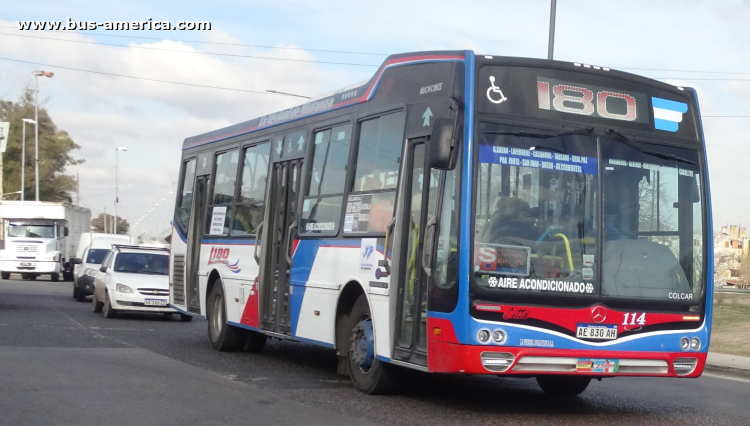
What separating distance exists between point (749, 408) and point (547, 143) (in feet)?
13.6

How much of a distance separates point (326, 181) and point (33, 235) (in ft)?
119

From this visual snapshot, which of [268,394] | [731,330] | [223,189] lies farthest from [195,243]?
[731,330]

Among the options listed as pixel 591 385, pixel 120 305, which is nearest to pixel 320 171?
pixel 591 385

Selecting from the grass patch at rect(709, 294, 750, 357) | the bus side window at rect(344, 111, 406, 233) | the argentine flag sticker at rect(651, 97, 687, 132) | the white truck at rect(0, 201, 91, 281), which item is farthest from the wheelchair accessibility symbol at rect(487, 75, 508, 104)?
the white truck at rect(0, 201, 91, 281)

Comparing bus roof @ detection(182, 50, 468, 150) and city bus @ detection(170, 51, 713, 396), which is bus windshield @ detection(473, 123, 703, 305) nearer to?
city bus @ detection(170, 51, 713, 396)

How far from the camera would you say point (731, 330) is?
2500 cm

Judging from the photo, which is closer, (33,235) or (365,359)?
(365,359)

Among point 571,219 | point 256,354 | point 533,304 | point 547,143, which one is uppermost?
point 547,143

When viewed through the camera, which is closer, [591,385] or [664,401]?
[664,401]

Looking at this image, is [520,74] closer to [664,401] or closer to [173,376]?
[664,401]

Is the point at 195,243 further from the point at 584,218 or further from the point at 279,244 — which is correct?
the point at 584,218

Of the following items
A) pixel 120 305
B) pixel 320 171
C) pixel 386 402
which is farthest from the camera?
pixel 120 305

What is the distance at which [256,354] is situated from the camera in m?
15.5

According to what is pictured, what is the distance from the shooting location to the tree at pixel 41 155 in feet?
296
